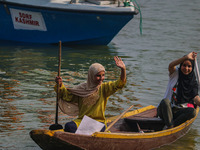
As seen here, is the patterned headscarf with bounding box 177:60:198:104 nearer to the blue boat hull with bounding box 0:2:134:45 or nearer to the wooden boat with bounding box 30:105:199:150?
the wooden boat with bounding box 30:105:199:150

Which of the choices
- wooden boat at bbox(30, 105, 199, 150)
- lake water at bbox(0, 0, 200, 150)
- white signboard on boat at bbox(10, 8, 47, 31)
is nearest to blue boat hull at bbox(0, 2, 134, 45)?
white signboard on boat at bbox(10, 8, 47, 31)

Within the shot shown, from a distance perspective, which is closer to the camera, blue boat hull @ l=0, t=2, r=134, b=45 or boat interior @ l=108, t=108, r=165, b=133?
boat interior @ l=108, t=108, r=165, b=133

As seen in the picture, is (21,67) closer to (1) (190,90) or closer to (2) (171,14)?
(1) (190,90)

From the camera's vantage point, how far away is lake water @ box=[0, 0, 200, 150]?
7471 mm

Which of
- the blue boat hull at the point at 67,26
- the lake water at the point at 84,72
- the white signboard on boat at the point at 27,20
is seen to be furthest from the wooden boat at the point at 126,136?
the white signboard on boat at the point at 27,20

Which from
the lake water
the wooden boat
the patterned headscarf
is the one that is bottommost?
the lake water

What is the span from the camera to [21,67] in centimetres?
1148

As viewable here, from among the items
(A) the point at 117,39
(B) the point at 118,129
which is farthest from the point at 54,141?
(A) the point at 117,39

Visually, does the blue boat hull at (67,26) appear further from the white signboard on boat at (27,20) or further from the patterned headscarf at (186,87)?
the patterned headscarf at (186,87)

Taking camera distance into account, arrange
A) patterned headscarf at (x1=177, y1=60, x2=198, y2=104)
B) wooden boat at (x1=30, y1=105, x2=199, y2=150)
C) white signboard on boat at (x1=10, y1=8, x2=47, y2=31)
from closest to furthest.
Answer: wooden boat at (x1=30, y1=105, x2=199, y2=150) < patterned headscarf at (x1=177, y1=60, x2=198, y2=104) < white signboard on boat at (x1=10, y1=8, x2=47, y2=31)

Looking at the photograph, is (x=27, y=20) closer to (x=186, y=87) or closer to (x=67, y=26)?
(x=67, y=26)

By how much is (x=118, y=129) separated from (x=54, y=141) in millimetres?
1729

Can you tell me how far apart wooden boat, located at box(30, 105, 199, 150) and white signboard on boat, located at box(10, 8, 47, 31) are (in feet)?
20.7

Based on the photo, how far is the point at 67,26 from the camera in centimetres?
1327
